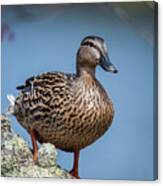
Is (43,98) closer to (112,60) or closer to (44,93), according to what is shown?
(44,93)

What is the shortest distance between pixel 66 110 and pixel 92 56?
0.22 metres

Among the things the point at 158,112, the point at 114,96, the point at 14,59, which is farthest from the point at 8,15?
the point at 158,112

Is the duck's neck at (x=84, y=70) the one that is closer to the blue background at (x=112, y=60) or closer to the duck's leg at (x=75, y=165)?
the blue background at (x=112, y=60)

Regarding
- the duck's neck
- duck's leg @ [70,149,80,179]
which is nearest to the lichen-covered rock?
duck's leg @ [70,149,80,179]

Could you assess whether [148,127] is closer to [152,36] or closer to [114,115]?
[114,115]

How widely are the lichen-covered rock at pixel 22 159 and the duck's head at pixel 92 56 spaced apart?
315mm

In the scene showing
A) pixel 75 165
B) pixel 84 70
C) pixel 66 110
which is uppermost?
pixel 84 70

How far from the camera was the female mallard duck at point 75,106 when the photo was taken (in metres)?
2.19

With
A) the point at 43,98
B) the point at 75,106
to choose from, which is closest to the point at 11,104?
the point at 43,98

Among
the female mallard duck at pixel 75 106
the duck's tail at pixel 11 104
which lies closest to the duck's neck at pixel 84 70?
the female mallard duck at pixel 75 106

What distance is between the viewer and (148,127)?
7.05ft

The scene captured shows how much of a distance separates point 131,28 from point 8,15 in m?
0.46

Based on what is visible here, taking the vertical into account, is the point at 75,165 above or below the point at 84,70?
below

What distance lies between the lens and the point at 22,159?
2268mm
